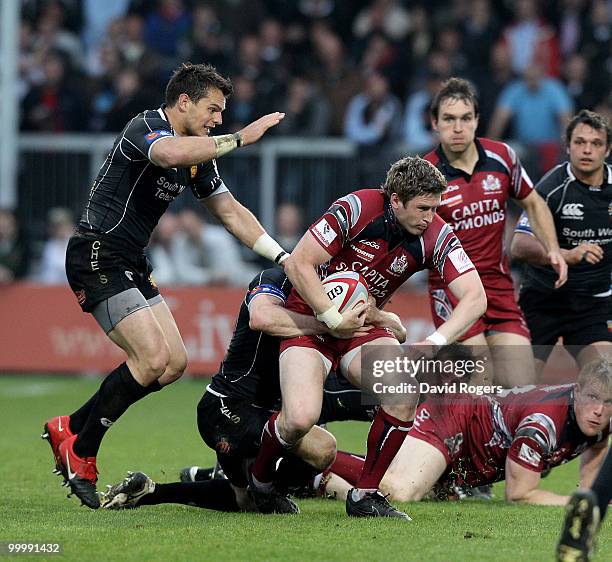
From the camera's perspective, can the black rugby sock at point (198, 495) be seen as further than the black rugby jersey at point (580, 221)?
No

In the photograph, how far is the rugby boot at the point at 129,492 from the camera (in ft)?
25.1

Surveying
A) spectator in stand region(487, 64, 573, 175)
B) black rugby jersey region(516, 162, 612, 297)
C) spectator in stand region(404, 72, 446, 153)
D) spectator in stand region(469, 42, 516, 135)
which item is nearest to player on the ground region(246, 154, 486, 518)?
black rugby jersey region(516, 162, 612, 297)

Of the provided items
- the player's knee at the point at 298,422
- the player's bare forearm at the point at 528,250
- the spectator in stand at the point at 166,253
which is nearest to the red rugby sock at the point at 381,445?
the player's knee at the point at 298,422

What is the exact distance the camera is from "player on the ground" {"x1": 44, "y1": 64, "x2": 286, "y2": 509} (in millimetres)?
7781

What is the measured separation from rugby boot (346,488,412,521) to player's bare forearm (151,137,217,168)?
211cm

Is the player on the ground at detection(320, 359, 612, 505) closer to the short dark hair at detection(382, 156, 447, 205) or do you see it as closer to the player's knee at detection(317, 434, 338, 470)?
the player's knee at detection(317, 434, 338, 470)

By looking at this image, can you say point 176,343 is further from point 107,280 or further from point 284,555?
point 284,555

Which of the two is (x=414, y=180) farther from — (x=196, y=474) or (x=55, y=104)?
(x=55, y=104)

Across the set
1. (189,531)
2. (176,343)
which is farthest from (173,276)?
(189,531)

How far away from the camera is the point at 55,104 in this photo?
18844 millimetres

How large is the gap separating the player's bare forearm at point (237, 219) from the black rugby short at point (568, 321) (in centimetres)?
253

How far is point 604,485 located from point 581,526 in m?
0.25

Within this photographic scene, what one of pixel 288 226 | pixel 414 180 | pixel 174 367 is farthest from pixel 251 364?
pixel 288 226

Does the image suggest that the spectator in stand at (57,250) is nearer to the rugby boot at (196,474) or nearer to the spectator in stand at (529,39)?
the spectator in stand at (529,39)
